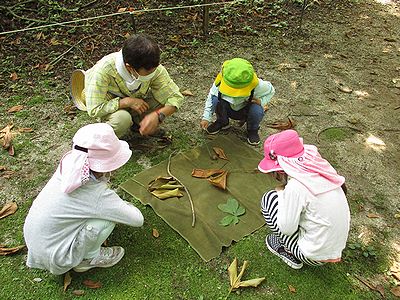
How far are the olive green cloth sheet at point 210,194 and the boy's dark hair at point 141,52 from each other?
904 mm

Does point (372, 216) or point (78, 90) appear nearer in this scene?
point (372, 216)

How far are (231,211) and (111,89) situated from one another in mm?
1391

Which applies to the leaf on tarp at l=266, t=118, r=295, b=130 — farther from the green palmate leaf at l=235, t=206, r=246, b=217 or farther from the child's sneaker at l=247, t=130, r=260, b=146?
the green palmate leaf at l=235, t=206, r=246, b=217

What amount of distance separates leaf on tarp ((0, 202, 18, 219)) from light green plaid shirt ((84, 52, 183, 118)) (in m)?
0.90

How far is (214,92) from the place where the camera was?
3.38 meters

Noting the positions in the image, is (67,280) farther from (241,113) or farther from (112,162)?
(241,113)

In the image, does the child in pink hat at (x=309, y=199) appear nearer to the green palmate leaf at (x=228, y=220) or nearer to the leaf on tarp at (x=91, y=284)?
the green palmate leaf at (x=228, y=220)

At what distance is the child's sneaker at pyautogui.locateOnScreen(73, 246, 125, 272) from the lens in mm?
2381

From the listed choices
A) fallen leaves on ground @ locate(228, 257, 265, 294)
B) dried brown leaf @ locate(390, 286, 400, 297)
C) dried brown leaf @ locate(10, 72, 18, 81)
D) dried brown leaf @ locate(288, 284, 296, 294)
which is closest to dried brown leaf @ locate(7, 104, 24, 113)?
dried brown leaf @ locate(10, 72, 18, 81)

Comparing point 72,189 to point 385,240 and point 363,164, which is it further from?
point 363,164

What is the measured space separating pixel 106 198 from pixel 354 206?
6.33 feet

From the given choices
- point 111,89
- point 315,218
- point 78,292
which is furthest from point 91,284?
point 111,89

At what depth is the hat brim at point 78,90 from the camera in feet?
11.8

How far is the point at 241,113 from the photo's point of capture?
347 cm
